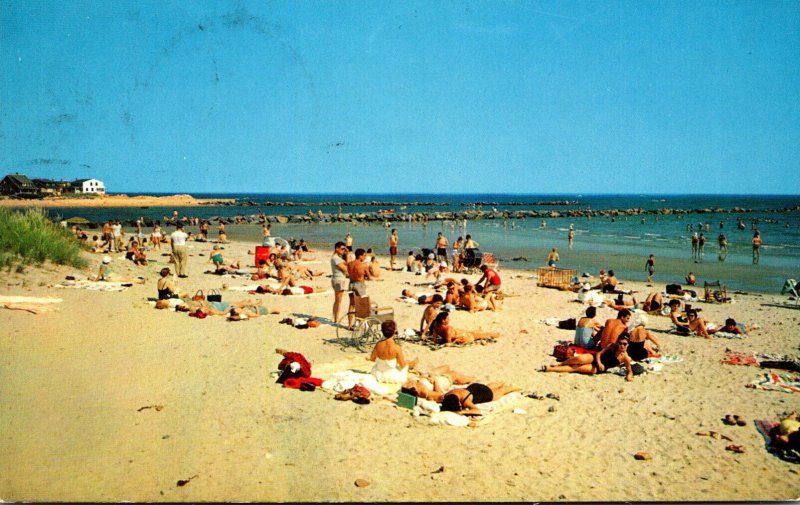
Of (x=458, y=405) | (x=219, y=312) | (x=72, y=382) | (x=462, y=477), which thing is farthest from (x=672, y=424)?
(x=219, y=312)

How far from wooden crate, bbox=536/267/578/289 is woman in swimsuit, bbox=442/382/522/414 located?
10.7 metres

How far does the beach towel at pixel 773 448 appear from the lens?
6.24 metres

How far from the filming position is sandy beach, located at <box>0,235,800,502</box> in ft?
18.1

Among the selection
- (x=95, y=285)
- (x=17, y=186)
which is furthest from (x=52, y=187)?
(x=95, y=285)

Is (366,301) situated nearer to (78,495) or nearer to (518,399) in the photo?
(518,399)

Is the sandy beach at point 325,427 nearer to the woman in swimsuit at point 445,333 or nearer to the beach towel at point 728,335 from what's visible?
the woman in swimsuit at point 445,333

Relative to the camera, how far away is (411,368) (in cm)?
891

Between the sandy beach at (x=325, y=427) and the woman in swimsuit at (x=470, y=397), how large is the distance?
284 millimetres

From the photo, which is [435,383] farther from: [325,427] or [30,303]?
[30,303]

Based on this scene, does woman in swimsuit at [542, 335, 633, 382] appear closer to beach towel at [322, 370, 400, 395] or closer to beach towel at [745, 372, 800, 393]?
beach towel at [745, 372, 800, 393]

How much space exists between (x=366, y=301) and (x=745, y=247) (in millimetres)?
34410

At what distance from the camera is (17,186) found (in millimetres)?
67875

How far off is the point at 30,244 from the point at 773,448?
17.1m

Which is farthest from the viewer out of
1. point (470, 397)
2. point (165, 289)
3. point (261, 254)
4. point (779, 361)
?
point (261, 254)
